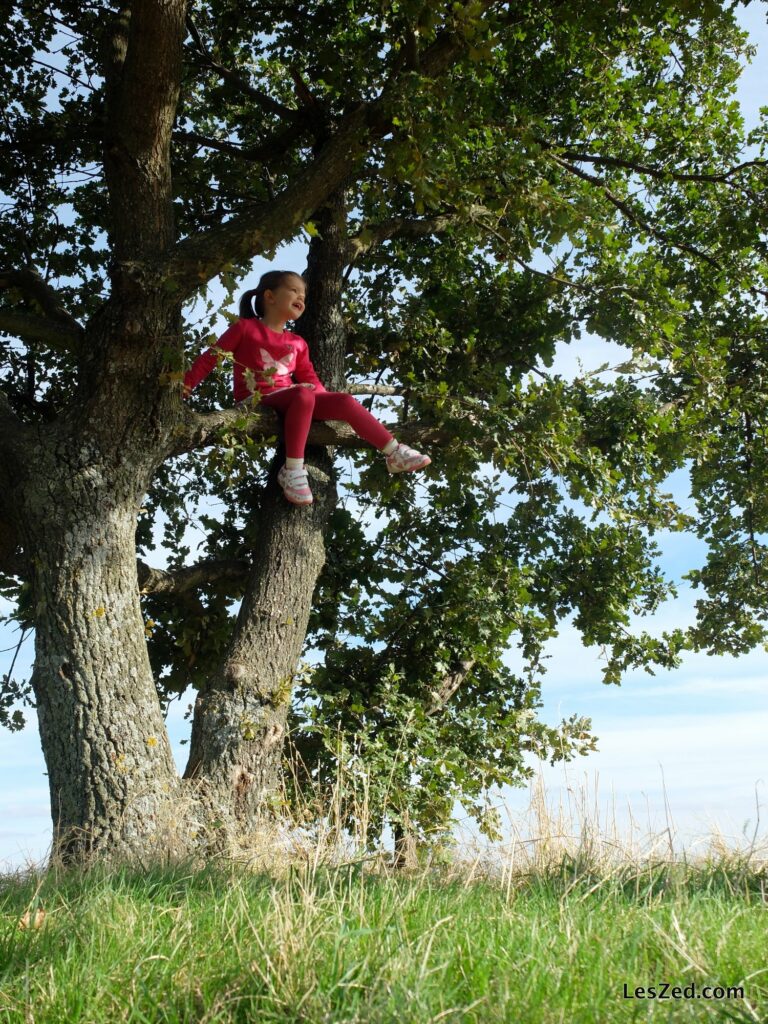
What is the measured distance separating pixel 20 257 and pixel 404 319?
3.92 m

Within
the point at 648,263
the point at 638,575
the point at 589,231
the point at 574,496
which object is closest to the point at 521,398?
the point at 574,496

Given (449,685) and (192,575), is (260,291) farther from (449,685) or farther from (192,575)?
(449,685)

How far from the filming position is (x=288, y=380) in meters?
7.96

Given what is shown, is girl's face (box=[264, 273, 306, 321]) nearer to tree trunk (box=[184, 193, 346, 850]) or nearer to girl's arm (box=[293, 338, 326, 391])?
girl's arm (box=[293, 338, 326, 391])

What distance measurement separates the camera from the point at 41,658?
6.59 m

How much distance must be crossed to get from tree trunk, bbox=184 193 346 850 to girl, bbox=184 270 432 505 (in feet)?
1.17

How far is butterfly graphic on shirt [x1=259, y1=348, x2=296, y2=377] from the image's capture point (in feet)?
25.8

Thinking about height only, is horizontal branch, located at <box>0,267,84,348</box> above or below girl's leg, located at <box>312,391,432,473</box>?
above

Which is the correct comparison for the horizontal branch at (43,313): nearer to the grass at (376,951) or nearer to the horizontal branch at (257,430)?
the horizontal branch at (257,430)

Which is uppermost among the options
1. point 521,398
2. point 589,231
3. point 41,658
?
point 589,231

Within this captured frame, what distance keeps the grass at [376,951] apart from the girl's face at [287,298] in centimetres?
480

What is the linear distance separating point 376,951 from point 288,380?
5511mm

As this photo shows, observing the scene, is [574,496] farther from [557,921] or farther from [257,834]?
[557,921]

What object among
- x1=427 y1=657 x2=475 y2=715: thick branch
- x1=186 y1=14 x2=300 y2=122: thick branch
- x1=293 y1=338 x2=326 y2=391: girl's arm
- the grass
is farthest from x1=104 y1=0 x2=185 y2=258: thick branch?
the grass
